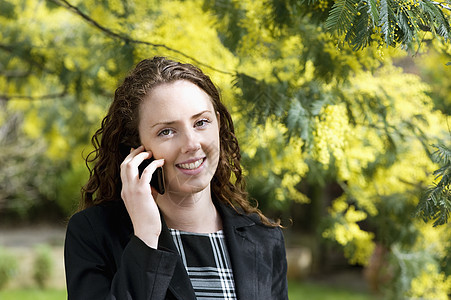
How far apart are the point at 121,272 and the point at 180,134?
0.44 meters

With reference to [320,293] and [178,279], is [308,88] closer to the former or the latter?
[178,279]

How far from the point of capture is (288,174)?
424 centimetres

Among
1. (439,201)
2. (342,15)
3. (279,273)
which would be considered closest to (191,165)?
(279,273)

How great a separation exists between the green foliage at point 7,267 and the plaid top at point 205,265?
7.49 meters

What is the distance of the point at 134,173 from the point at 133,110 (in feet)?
0.86

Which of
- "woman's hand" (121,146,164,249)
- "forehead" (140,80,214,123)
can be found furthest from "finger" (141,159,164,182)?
"forehead" (140,80,214,123)

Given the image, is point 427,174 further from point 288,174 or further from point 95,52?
point 95,52

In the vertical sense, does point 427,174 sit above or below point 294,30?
below

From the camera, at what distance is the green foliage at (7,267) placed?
28.2 ft

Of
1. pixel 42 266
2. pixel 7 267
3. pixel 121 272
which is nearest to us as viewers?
pixel 121 272

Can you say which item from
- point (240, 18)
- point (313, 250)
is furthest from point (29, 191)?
point (240, 18)

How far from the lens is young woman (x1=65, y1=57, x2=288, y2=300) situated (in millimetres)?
1685

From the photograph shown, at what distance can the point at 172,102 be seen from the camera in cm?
179

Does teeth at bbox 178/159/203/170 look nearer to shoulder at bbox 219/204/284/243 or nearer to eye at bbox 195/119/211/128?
eye at bbox 195/119/211/128
